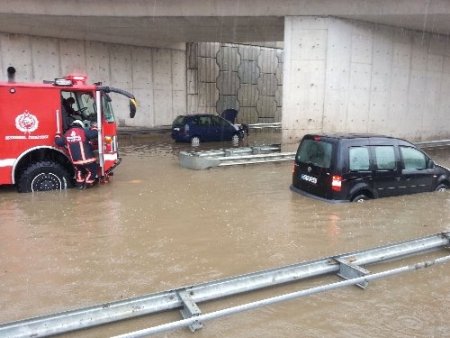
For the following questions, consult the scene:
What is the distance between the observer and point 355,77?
624 inches

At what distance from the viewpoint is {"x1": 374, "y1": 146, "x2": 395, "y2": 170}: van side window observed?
801 cm

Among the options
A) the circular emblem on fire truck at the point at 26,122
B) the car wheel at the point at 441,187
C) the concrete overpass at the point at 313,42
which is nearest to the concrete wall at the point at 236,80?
the concrete overpass at the point at 313,42

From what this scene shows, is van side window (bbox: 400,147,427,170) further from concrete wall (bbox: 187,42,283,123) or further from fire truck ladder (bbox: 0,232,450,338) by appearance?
concrete wall (bbox: 187,42,283,123)

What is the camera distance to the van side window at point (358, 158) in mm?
7680

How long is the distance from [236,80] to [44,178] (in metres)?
20.2

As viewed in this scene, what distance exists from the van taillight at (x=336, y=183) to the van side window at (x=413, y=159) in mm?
1613

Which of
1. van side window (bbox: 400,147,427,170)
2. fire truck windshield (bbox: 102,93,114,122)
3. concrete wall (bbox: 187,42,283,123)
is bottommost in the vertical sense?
van side window (bbox: 400,147,427,170)

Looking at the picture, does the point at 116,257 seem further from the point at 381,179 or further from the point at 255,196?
the point at 381,179

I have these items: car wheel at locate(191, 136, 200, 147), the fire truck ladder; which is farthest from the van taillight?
car wheel at locate(191, 136, 200, 147)

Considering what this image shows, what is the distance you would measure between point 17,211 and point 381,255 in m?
6.26

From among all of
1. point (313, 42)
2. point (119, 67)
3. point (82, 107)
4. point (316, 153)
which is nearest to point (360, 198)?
point (316, 153)

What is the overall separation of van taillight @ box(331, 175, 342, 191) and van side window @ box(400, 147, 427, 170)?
1613 millimetres

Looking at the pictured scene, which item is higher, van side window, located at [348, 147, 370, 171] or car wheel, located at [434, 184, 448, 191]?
van side window, located at [348, 147, 370, 171]

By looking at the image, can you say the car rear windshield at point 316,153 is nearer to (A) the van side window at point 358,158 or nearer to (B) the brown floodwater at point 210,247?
(A) the van side window at point 358,158
